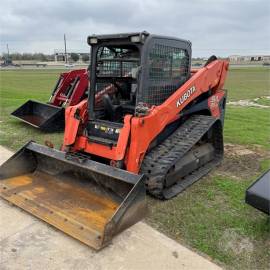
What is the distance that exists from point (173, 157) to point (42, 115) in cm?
493

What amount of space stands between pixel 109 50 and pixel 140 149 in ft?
5.49

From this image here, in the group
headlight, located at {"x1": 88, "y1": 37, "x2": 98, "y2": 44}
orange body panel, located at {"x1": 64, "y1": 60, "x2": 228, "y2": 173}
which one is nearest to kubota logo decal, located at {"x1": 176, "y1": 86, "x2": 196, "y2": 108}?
orange body panel, located at {"x1": 64, "y1": 60, "x2": 228, "y2": 173}

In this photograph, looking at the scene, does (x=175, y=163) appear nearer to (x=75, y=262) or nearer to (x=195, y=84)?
(x=195, y=84)

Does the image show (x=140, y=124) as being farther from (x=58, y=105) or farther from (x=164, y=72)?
(x=58, y=105)

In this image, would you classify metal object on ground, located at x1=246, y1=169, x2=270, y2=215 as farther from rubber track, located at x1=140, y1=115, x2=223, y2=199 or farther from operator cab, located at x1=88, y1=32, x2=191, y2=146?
operator cab, located at x1=88, y1=32, x2=191, y2=146

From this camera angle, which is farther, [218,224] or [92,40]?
[92,40]

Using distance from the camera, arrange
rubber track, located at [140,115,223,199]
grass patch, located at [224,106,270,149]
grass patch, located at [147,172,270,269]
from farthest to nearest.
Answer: grass patch, located at [224,106,270,149] < rubber track, located at [140,115,223,199] < grass patch, located at [147,172,270,269]

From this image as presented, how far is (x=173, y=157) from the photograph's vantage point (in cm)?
448

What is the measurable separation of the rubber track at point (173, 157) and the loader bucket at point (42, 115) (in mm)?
3512

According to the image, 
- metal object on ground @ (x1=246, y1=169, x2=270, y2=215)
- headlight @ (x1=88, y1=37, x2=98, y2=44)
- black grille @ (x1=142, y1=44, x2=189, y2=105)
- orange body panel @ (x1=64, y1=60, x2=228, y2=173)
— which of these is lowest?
metal object on ground @ (x1=246, y1=169, x2=270, y2=215)

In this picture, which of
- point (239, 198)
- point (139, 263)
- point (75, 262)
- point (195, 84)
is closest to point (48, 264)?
point (75, 262)

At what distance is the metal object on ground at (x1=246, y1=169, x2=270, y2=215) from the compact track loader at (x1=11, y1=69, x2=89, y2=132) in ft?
17.4

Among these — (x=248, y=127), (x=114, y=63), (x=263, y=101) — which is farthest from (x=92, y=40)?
(x=263, y=101)

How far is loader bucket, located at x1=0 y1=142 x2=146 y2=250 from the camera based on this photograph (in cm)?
353
